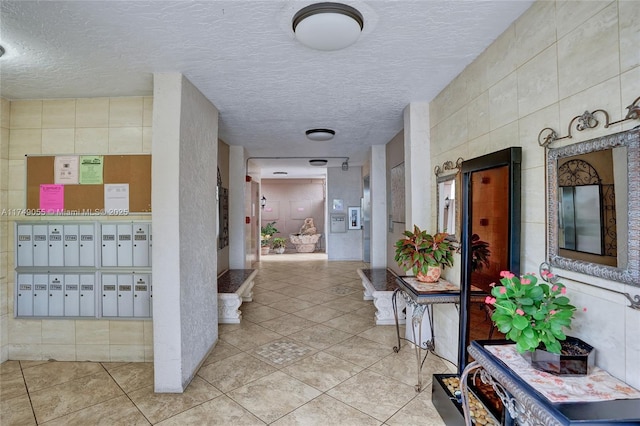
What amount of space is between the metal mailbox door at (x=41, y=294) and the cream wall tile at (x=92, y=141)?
4.19 feet

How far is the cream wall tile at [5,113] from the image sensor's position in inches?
117

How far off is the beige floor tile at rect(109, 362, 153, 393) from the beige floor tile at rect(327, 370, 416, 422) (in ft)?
5.17

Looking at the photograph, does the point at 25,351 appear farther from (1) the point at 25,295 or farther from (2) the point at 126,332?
(2) the point at 126,332

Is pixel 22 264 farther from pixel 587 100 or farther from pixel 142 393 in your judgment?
pixel 587 100

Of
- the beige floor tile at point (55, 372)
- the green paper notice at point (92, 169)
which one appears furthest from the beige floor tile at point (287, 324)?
the green paper notice at point (92, 169)

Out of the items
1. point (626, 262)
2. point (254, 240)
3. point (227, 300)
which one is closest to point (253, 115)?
point (227, 300)

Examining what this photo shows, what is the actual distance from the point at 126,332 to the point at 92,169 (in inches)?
62.9

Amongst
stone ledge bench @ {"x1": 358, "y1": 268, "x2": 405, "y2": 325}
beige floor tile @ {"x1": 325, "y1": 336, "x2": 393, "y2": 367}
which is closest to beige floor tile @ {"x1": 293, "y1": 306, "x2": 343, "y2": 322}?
stone ledge bench @ {"x1": 358, "y1": 268, "x2": 405, "y2": 325}

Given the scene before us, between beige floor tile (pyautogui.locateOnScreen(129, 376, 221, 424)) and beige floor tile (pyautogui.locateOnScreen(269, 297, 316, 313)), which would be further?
beige floor tile (pyautogui.locateOnScreen(269, 297, 316, 313))

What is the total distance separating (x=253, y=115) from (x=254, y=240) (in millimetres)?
4988

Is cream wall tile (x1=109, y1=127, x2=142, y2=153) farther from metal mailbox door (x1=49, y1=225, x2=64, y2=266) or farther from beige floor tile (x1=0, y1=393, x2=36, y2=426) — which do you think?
beige floor tile (x1=0, y1=393, x2=36, y2=426)

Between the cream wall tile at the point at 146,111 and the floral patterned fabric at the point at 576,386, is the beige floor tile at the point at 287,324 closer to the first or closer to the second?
the cream wall tile at the point at 146,111

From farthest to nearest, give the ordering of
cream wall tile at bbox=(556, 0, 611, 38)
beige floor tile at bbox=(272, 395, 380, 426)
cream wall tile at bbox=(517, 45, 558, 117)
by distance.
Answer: beige floor tile at bbox=(272, 395, 380, 426) < cream wall tile at bbox=(517, 45, 558, 117) < cream wall tile at bbox=(556, 0, 611, 38)

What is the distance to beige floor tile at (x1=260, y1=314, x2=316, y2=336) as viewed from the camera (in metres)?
3.77
